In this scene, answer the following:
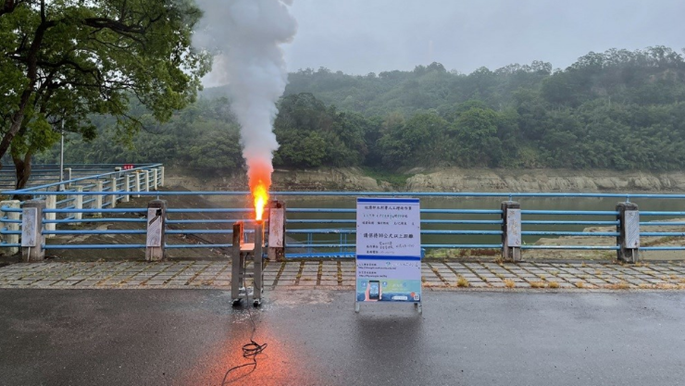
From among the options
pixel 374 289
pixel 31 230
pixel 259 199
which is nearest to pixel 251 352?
pixel 374 289

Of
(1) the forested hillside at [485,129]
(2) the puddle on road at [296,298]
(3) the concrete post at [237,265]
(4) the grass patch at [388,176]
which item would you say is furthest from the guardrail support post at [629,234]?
(4) the grass patch at [388,176]

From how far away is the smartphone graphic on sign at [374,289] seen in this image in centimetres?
543

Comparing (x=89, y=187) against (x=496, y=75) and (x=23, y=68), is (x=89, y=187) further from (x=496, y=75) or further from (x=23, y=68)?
(x=496, y=75)

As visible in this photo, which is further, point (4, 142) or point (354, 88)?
Answer: point (354, 88)

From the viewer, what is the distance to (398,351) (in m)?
4.27

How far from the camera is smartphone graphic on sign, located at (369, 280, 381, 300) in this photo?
5.43 meters

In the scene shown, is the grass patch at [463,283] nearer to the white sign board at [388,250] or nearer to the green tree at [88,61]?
the white sign board at [388,250]

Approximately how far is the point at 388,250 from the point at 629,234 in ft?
18.5

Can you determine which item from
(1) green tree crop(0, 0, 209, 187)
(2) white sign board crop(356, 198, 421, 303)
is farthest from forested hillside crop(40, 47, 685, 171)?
(2) white sign board crop(356, 198, 421, 303)

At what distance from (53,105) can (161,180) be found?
12.1m

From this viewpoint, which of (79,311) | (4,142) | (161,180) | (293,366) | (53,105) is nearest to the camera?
(293,366)

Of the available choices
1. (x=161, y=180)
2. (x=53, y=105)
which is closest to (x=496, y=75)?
(x=161, y=180)

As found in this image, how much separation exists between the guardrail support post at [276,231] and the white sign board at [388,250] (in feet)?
9.41

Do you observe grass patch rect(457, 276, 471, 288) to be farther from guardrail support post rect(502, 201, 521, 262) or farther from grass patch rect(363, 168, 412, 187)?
grass patch rect(363, 168, 412, 187)
